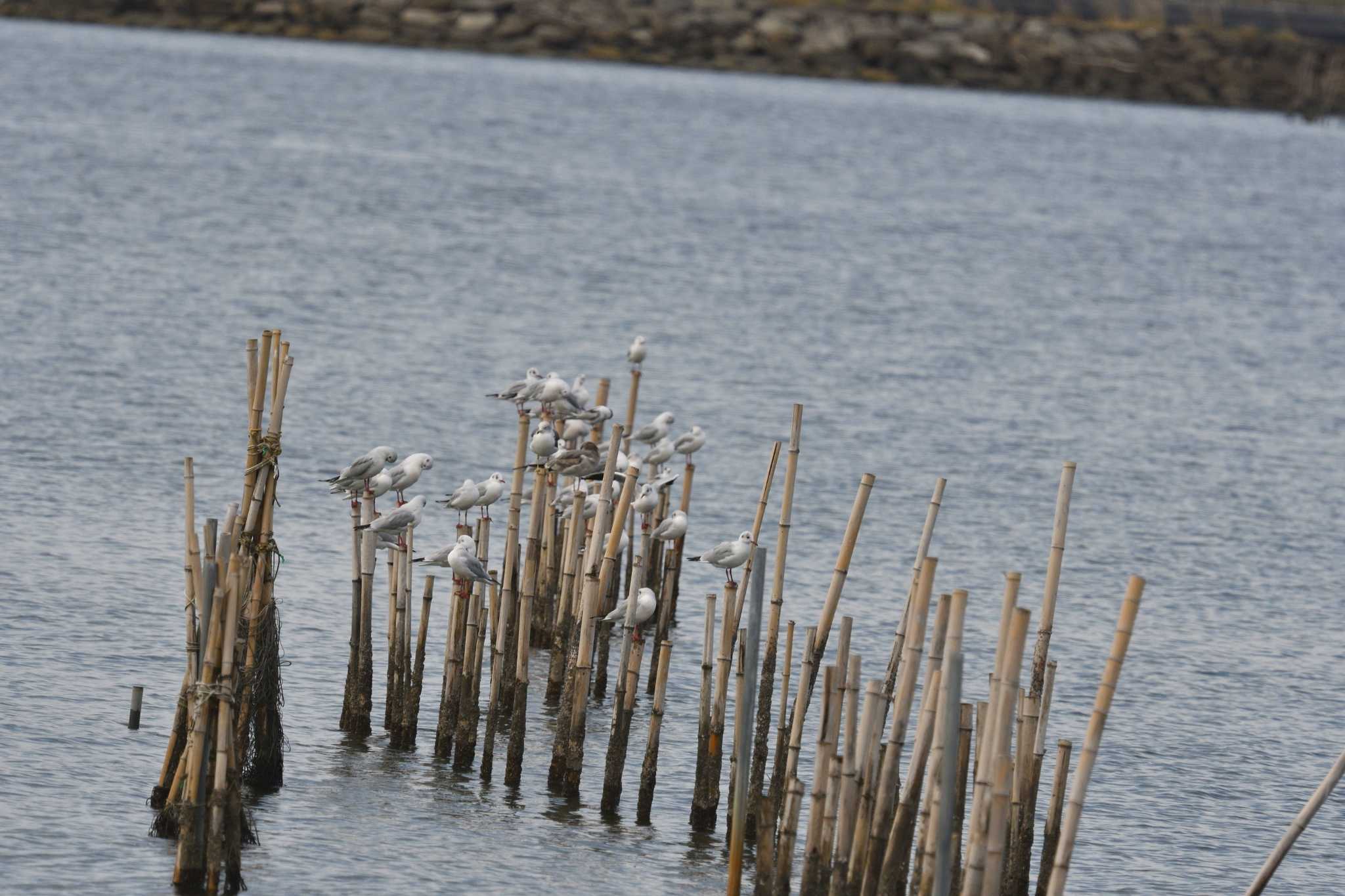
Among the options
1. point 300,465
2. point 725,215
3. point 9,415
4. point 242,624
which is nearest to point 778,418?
point 300,465

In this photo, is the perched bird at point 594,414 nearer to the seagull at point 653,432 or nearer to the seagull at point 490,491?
the seagull at point 653,432

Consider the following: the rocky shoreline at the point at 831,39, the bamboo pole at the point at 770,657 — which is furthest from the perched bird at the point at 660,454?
the rocky shoreline at the point at 831,39

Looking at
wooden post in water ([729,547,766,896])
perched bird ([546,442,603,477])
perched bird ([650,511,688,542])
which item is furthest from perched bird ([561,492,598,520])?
wooden post in water ([729,547,766,896])

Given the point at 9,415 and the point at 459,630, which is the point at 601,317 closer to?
the point at 9,415

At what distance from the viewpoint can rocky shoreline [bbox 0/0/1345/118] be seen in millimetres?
124062

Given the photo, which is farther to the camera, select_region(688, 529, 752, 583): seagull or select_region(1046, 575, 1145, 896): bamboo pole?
select_region(688, 529, 752, 583): seagull

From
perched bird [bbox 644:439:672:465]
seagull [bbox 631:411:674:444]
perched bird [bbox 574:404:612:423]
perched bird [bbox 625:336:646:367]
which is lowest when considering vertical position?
Result: perched bird [bbox 644:439:672:465]

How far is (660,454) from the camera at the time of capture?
20.3 metres

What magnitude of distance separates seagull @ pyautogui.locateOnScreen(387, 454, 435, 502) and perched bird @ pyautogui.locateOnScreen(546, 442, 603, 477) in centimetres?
146

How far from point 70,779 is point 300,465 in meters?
12.2

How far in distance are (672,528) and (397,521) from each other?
3.47 meters

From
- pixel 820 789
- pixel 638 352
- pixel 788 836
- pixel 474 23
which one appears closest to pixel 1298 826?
pixel 820 789

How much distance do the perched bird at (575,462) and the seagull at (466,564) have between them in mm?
2140

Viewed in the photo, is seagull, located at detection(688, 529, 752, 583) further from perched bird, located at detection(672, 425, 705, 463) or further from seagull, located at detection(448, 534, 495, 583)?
perched bird, located at detection(672, 425, 705, 463)
